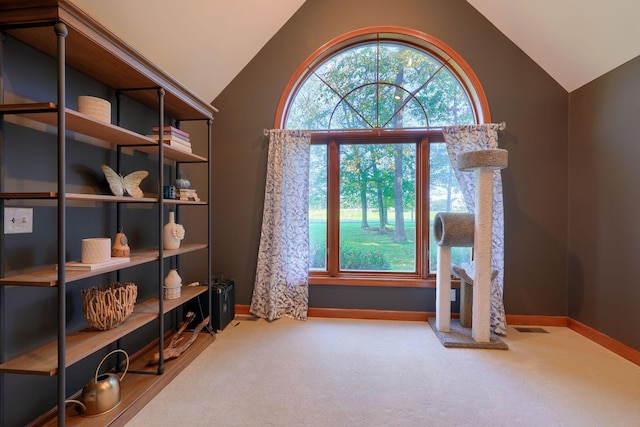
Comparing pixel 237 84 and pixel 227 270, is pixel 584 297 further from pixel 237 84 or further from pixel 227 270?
pixel 237 84

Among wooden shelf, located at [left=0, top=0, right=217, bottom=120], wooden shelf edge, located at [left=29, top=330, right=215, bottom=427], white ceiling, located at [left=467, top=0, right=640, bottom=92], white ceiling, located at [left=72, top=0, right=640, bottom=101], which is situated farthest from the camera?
white ceiling, located at [left=467, top=0, right=640, bottom=92]

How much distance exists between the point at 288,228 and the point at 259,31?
2.08 m

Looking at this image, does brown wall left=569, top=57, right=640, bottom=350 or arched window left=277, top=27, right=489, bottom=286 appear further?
arched window left=277, top=27, right=489, bottom=286

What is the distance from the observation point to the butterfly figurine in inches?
69.6

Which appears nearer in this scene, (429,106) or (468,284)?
(468,284)

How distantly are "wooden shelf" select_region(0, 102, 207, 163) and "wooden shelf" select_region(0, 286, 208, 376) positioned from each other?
1140 millimetres

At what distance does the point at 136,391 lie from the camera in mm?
1791

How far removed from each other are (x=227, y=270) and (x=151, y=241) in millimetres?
987

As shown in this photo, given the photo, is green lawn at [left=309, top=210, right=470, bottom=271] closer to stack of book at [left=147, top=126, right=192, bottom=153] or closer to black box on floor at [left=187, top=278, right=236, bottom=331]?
black box on floor at [left=187, top=278, right=236, bottom=331]

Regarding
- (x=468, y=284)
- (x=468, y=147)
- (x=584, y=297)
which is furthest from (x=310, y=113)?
(x=584, y=297)

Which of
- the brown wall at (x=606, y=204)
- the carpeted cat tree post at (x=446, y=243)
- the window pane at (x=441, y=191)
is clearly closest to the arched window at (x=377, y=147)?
the window pane at (x=441, y=191)

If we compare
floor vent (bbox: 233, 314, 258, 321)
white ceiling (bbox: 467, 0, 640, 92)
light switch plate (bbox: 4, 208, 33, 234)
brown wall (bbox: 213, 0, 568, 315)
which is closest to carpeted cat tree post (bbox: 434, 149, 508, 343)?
brown wall (bbox: 213, 0, 568, 315)

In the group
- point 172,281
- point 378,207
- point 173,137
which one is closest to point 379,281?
point 378,207

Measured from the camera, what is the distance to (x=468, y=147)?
292cm
